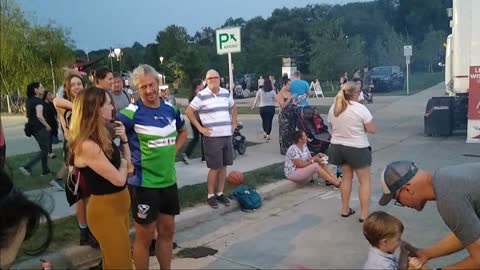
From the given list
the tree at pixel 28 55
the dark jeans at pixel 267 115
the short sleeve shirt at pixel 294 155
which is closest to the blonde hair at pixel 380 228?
the short sleeve shirt at pixel 294 155

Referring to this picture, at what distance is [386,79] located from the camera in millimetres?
33531

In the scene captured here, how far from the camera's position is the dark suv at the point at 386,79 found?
33.4m

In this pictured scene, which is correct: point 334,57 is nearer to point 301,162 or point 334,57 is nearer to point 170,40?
point 170,40

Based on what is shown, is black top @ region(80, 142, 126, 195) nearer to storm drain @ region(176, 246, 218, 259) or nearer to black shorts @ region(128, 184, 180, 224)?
black shorts @ region(128, 184, 180, 224)

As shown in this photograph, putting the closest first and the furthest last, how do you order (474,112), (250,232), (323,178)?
(250,232)
(323,178)
(474,112)

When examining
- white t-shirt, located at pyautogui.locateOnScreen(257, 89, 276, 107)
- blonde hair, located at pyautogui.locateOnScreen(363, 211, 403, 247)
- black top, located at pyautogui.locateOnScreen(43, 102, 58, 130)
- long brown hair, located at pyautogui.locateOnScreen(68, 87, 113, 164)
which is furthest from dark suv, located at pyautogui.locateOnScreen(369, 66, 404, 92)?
long brown hair, located at pyautogui.locateOnScreen(68, 87, 113, 164)

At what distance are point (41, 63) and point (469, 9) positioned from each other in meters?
20.2

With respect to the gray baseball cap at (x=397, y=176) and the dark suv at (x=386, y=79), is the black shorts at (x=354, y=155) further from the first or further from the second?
the dark suv at (x=386, y=79)

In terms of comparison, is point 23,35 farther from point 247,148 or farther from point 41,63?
point 247,148

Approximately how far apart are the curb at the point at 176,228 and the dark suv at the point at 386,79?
2671cm

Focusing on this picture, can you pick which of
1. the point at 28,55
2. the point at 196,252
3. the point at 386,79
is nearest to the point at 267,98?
the point at 196,252

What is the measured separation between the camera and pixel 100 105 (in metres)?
3.39

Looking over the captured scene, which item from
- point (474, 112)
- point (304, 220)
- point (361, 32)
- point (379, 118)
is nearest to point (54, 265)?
point (304, 220)

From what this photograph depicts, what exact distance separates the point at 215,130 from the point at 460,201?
13.2 feet
